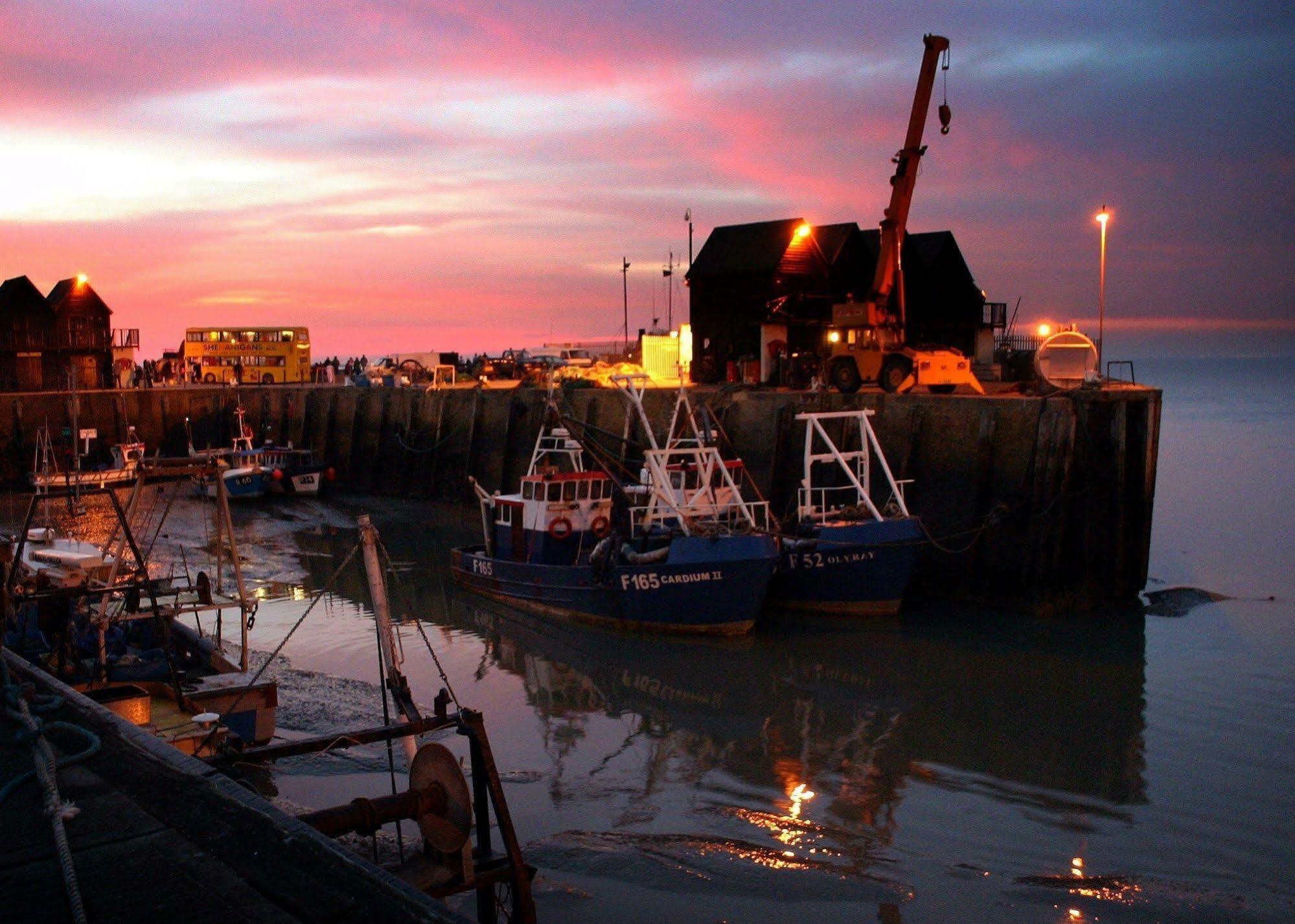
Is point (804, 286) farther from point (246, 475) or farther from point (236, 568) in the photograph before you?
point (236, 568)

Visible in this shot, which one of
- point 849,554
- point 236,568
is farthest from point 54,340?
point 236,568

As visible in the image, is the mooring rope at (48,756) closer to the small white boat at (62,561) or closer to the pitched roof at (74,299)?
the small white boat at (62,561)

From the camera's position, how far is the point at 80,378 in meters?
50.7

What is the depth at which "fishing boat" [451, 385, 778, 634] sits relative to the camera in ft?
59.7

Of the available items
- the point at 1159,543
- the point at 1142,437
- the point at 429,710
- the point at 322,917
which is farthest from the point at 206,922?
the point at 1159,543

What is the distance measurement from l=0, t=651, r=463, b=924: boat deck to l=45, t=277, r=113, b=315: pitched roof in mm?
50690

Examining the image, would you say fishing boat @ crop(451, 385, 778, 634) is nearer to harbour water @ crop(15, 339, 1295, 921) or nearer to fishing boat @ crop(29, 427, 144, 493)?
harbour water @ crop(15, 339, 1295, 921)

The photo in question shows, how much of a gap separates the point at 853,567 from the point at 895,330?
9.52m

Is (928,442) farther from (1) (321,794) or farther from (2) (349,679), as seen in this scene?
(1) (321,794)

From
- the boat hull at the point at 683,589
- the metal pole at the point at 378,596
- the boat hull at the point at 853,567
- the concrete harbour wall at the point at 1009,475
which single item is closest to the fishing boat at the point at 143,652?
the metal pole at the point at 378,596

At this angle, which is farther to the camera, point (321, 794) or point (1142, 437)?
point (1142, 437)

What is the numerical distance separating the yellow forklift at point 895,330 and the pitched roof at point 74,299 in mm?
37312

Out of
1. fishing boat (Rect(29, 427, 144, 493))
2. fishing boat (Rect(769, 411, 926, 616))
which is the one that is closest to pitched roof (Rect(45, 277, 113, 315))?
fishing boat (Rect(29, 427, 144, 493))

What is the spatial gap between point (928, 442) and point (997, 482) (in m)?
1.72
